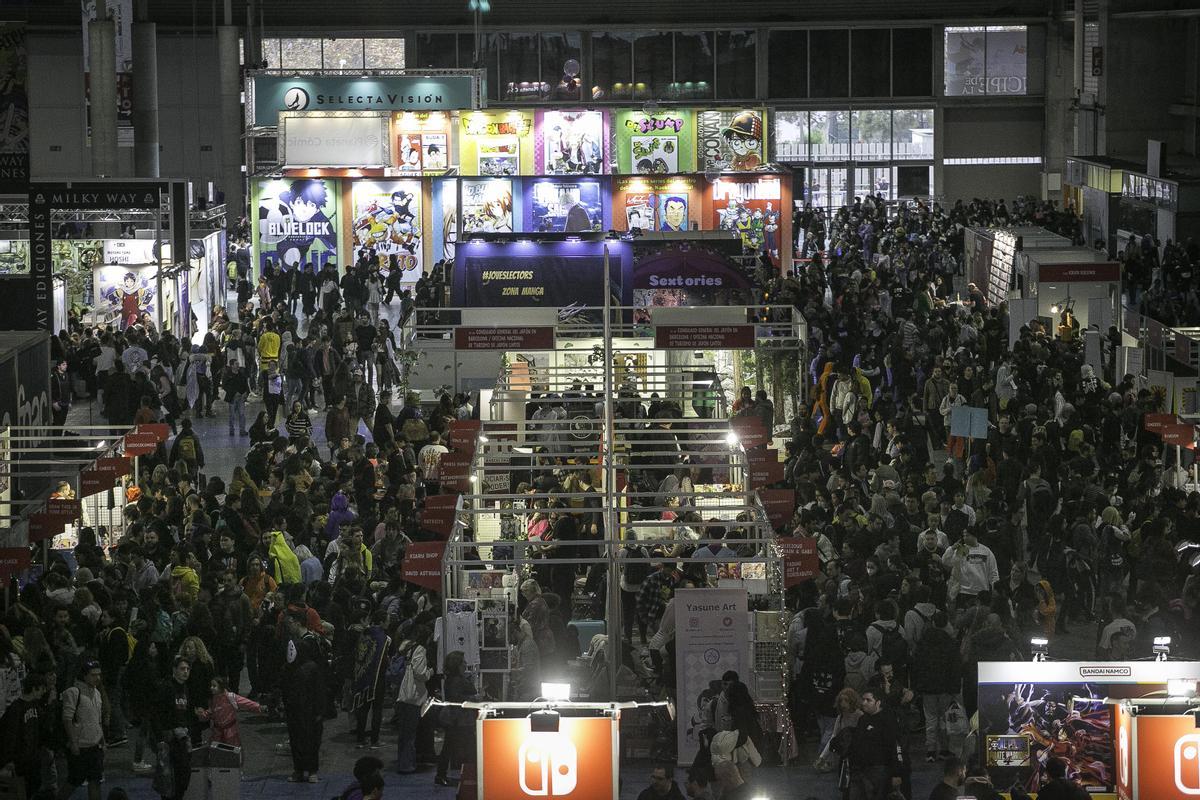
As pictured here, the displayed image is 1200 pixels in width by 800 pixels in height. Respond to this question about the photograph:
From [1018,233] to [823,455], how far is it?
14.6 metres

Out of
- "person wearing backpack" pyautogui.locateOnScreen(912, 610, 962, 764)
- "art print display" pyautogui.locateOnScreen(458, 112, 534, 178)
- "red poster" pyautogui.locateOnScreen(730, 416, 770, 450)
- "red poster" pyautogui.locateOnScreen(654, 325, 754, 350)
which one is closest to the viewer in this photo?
"person wearing backpack" pyautogui.locateOnScreen(912, 610, 962, 764)

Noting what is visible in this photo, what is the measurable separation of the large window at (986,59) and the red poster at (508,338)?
118ft

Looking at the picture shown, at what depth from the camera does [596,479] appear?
67.9 ft

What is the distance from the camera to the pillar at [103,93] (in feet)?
129

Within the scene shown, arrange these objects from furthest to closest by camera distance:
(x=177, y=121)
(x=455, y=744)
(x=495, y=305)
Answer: (x=177, y=121) → (x=495, y=305) → (x=455, y=744)

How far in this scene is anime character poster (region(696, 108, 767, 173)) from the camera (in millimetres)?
48562

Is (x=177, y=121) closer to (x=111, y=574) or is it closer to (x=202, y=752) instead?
(x=111, y=574)

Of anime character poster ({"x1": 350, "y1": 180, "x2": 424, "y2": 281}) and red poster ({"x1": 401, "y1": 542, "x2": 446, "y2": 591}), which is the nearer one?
red poster ({"x1": 401, "y1": 542, "x2": 446, "y2": 591})

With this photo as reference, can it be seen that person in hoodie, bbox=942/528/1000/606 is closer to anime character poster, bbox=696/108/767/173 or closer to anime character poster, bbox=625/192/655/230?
anime character poster, bbox=625/192/655/230

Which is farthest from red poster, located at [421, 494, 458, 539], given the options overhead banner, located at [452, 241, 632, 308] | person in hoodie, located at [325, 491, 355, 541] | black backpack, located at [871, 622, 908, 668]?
overhead banner, located at [452, 241, 632, 308]

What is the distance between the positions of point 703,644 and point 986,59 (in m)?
46.7

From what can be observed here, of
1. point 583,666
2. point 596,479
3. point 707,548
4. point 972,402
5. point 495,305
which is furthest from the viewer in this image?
point 495,305

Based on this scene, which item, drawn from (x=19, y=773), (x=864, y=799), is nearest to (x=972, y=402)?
(x=864, y=799)

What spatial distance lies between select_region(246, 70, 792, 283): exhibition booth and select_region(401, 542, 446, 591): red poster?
2501 cm
